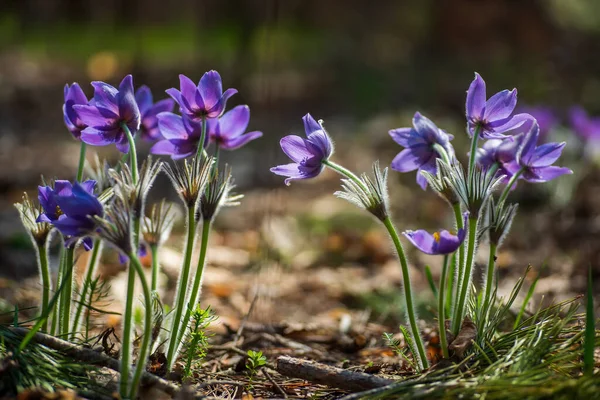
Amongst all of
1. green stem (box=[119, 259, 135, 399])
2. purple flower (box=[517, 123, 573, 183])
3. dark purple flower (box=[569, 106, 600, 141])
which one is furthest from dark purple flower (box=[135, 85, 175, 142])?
dark purple flower (box=[569, 106, 600, 141])

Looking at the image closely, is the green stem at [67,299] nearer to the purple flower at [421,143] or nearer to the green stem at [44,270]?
the green stem at [44,270]

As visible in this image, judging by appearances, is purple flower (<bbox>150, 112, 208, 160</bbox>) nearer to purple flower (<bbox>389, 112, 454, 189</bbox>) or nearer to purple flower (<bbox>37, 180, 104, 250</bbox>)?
purple flower (<bbox>37, 180, 104, 250</bbox>)

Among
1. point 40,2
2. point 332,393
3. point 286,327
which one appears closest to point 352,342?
point 286,327

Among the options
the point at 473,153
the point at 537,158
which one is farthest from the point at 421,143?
the point at 537,158

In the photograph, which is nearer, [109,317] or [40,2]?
[109,317]

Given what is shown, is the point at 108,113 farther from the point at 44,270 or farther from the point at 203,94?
the point at 44,270

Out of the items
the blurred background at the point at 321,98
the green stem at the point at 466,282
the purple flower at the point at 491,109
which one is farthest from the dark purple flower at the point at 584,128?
the green stem at the point at 466,282

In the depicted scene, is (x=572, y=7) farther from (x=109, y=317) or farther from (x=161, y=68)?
(x=109, y=317)
